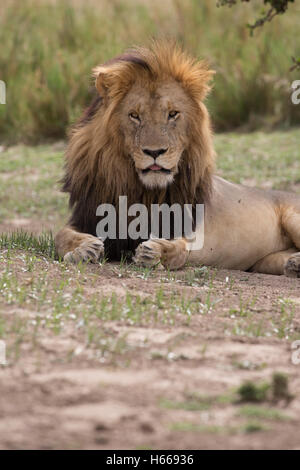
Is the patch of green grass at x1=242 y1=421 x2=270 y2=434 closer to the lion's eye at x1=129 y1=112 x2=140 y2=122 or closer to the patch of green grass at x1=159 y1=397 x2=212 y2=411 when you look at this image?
the patch of green grass at x1=159 y1=397 x2=212 y2=411

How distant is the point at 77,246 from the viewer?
4762mm

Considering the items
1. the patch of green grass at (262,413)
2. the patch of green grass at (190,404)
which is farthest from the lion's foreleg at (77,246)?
the patch of green grass at (262,413)

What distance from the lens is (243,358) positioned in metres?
3.25

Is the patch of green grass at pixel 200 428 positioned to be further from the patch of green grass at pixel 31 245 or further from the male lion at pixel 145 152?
the patch of green grass at pixel 31 245

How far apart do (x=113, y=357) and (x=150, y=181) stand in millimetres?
1712

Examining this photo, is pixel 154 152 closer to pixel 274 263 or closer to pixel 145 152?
pixel 145 152

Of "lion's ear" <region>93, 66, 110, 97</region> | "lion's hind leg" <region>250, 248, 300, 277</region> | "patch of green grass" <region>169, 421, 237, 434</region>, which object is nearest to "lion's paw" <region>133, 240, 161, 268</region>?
"lion's ear" <region>93, 66, 110, 97</region>

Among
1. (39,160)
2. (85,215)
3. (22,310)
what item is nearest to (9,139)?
(39,160)

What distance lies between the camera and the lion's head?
467cm

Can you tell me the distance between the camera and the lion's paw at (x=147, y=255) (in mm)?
4684

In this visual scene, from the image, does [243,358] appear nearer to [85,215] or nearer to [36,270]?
[36,270]

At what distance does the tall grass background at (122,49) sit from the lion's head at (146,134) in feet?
15.9

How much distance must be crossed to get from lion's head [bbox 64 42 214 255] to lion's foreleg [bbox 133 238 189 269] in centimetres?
29

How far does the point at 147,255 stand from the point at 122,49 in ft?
21.9
